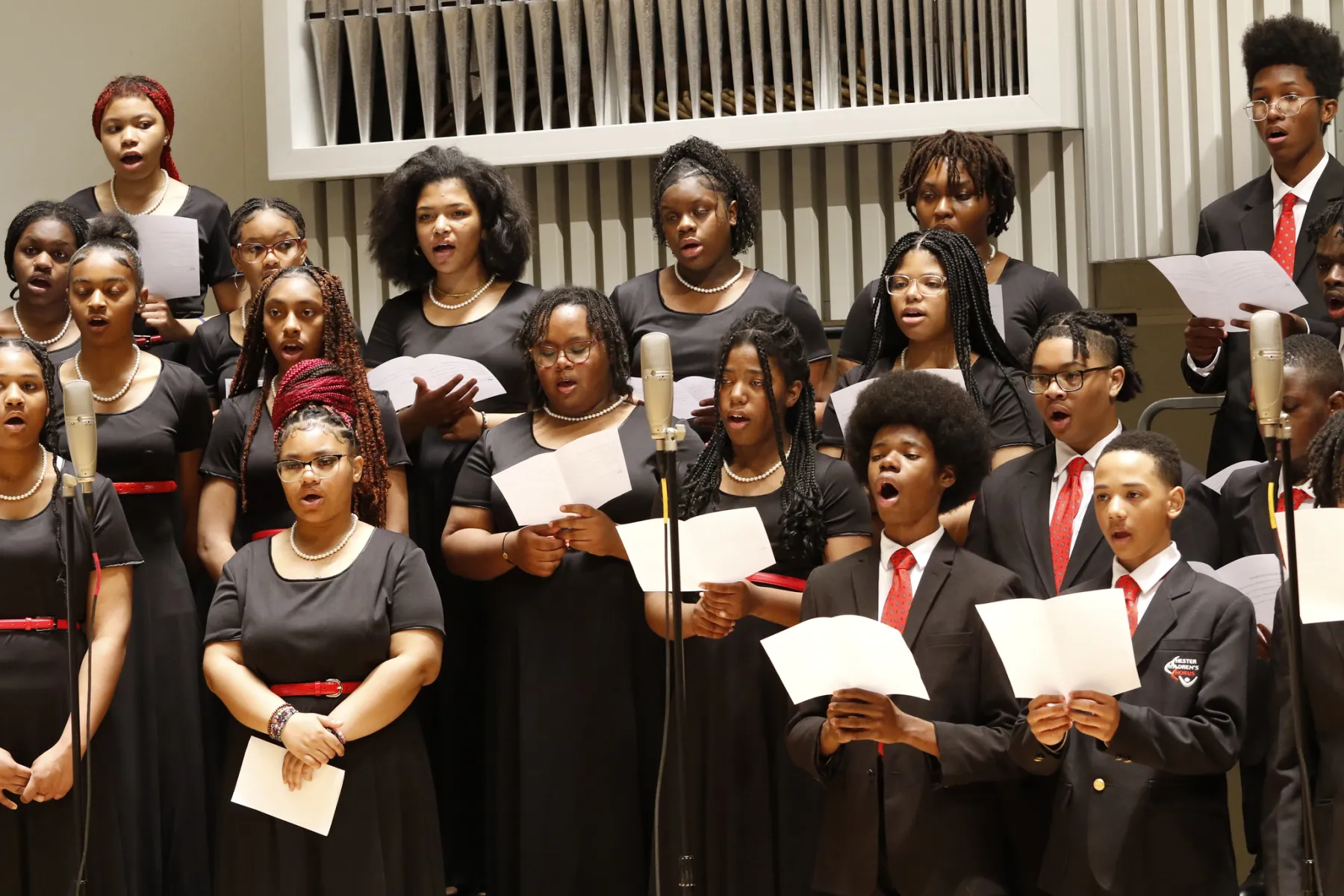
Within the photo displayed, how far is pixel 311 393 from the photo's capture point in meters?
3.61

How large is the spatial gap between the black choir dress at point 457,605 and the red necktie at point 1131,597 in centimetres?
150

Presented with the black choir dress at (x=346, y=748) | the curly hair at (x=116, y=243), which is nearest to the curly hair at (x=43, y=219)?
the curly hair at (x=116, y=243)

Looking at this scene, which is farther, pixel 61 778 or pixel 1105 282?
pixel 1105 282

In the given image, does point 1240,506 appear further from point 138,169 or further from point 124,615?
point 138,169

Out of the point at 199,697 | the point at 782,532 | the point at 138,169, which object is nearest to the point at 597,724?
the point at 782,532

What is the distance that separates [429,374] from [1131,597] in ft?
5.72

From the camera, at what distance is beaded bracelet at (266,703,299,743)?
10.6 ft

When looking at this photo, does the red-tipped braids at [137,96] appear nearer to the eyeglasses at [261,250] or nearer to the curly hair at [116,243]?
the curly hair at [116,243]

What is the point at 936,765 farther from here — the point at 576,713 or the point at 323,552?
the point at 323,552

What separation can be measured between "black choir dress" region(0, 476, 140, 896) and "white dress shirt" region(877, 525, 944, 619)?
5.37 ft

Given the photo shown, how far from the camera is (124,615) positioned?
11.9ft

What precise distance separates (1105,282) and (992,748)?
271cm

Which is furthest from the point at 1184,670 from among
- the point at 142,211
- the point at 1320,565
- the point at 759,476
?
the point at 142,211

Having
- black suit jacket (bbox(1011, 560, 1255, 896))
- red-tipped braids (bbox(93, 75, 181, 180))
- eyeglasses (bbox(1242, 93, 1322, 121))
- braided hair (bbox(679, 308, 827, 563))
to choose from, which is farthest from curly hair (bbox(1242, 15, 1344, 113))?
red-tipped braids (bbox(93, 75, 181, 180))
